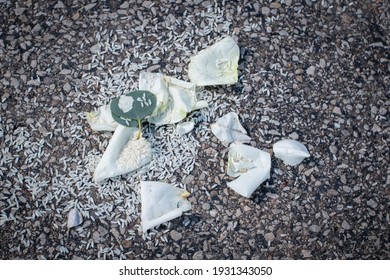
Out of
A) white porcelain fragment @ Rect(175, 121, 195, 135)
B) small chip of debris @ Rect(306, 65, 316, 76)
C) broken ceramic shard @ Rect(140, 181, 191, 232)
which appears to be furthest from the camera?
small chip of debris @ Rect(306, 65, 316, 76)

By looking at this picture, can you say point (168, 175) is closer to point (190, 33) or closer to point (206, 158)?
point (206, 158)

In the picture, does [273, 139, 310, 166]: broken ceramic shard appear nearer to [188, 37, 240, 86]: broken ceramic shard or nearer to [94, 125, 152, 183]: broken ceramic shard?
[188, 37, 240, 86]: broken ceramic shard

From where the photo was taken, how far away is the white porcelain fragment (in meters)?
1.76

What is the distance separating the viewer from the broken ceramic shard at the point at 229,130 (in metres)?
1.76

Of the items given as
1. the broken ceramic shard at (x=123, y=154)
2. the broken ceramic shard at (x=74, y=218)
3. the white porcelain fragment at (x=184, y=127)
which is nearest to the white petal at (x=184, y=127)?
the white porcelain fragment at (x=184, y=127)

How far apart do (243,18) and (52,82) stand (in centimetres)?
67

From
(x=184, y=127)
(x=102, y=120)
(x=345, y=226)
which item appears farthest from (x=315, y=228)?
(x=102, y=120)

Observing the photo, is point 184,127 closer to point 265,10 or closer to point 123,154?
point 123,154

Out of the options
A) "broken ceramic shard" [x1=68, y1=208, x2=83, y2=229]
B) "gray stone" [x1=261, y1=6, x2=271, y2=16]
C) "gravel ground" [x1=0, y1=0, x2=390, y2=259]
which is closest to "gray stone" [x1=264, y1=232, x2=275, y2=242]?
"gravel ground" [x1=0, y1=0, x2=390, y2=259]

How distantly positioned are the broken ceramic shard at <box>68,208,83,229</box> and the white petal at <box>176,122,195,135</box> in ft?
1.26

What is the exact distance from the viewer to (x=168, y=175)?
1.73 metres

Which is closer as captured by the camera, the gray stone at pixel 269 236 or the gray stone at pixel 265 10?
the gray stone at pixel 269 236

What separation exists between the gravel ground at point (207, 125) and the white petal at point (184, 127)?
0.03 m

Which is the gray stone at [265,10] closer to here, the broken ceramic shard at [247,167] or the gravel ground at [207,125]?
the gravel ground at [207,125]
